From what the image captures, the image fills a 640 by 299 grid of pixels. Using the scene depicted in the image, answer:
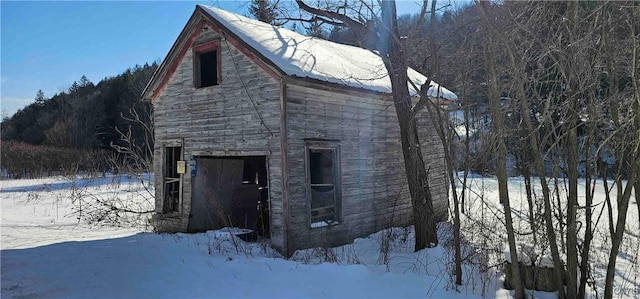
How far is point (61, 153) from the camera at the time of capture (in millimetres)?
31750

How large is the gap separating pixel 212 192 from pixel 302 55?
13.6 feet

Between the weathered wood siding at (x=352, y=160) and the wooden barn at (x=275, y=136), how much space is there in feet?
0.08

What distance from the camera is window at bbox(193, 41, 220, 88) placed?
31.8 feet

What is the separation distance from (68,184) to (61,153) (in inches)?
484

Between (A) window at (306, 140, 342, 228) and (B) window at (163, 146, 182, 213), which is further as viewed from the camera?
(B) window at (163, 146, 182, 213)

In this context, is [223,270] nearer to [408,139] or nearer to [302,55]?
[408,139]

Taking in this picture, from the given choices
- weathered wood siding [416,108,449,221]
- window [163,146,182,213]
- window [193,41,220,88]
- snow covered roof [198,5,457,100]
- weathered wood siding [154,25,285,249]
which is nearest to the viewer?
weathered wood siding [154,25,285,249]

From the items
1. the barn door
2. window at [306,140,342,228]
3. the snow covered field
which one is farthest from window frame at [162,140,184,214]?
window at [306,140,342,228]

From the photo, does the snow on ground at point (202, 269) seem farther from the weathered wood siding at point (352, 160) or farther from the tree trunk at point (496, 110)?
the tree trunk at point (496, 110)

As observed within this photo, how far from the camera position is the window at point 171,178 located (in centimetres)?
1094

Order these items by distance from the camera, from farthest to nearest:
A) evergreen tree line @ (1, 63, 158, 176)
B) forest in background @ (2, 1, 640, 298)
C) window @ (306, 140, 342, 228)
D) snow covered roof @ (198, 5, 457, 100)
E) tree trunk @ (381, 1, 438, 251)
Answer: evergreen tree line @ (1, 63, 158, 176), window @ (306, 140, 342, 228), snow covered roof @ (198, 5, 457, 100), tree trunk @ (381, 1, 438, 251), forest in background @ (2, 1, 640, 298)

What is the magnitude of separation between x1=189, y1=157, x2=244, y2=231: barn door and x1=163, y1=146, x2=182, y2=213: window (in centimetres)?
85

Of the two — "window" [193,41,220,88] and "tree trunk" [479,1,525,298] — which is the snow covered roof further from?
"tree trunk" [479,1,525,298]

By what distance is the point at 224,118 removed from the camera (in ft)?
30.7
